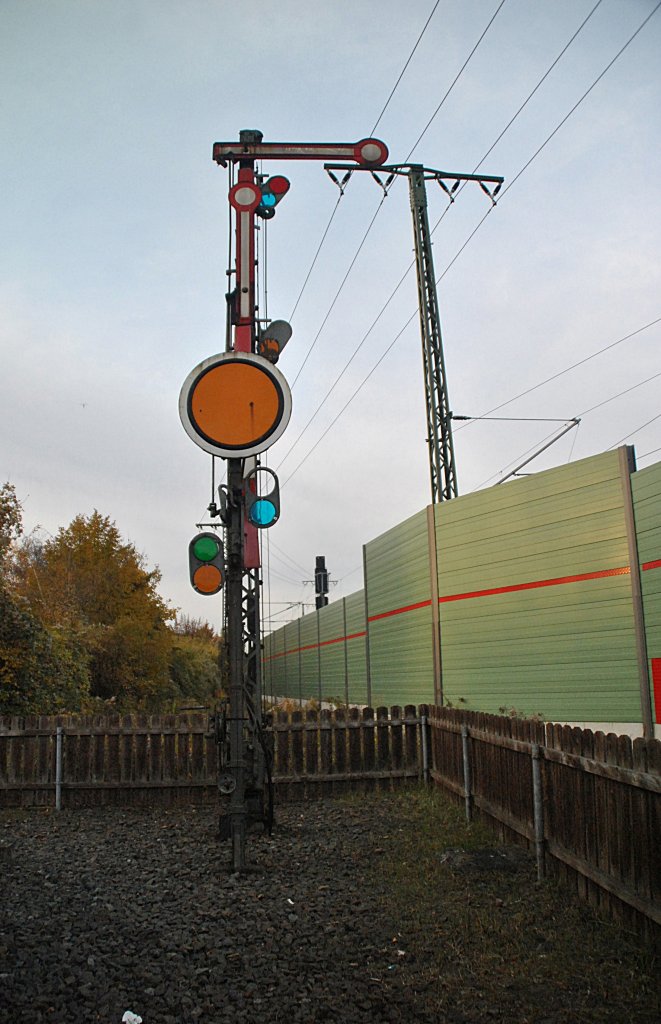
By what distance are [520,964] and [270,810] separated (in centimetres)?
477

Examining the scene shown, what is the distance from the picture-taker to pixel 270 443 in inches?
230

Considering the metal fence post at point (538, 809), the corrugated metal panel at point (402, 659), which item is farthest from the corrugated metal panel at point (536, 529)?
the metal fence post at point (538, 809)

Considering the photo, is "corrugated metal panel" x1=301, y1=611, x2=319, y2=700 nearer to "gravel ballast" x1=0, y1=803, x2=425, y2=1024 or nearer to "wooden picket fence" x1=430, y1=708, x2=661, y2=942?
"gravel ballast" x1=0, y1=803, x2=425, y2=1024

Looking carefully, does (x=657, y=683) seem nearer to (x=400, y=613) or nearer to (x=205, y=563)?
(x=205, y=563)

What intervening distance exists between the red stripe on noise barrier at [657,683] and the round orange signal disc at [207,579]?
5.87 metres

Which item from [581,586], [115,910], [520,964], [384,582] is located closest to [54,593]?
[384,582]

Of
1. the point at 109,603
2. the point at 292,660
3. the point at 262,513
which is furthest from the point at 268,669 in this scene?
the point at 262,513

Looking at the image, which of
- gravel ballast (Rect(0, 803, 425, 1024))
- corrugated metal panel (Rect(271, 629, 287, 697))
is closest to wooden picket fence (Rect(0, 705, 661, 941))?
gravel ballast (Rect(0, 803, 425, 1024))

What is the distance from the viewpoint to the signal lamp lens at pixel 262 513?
6.96 meters

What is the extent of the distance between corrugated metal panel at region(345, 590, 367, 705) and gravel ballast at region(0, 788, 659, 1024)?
16.0 meters

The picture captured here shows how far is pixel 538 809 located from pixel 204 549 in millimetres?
3531

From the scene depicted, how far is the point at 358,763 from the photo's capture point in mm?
12273

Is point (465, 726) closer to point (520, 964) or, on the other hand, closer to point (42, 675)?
point (520, 964)

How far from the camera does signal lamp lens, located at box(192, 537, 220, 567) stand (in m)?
7.59
